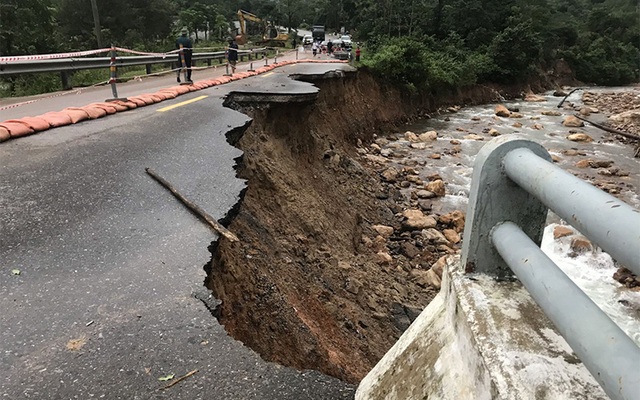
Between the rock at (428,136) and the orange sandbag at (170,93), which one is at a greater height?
the orange sandbag at (170,93)

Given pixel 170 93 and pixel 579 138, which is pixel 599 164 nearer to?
pixel 579 138

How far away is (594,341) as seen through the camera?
104 cm

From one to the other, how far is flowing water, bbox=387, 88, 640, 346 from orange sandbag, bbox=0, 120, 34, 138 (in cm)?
603

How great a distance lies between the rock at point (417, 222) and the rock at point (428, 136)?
818 cm

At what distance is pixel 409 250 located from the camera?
891cm

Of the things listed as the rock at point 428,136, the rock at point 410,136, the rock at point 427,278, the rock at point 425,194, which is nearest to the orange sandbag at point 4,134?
the rock at point 427,278

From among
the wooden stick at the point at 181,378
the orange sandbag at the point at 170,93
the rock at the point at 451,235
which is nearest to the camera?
the wooden stick at the point at 181,378

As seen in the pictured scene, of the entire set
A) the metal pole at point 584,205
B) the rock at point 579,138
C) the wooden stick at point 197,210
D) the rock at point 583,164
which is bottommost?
the rock at point 583,164

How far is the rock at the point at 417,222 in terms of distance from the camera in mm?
10008

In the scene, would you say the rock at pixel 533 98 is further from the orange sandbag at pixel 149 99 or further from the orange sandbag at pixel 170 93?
the orange sandbag at pixel 149 99

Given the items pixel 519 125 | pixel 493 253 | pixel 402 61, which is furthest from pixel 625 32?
pixel 493 253

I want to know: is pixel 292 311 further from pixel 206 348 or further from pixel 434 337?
pixel 434 337

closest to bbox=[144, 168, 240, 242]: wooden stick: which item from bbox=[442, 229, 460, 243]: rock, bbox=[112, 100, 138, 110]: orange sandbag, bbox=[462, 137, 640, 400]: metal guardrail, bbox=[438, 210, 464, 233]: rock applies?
bbox=[462, 137, 640, 400]: metal guardrail

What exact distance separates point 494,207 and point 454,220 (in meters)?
9.20
